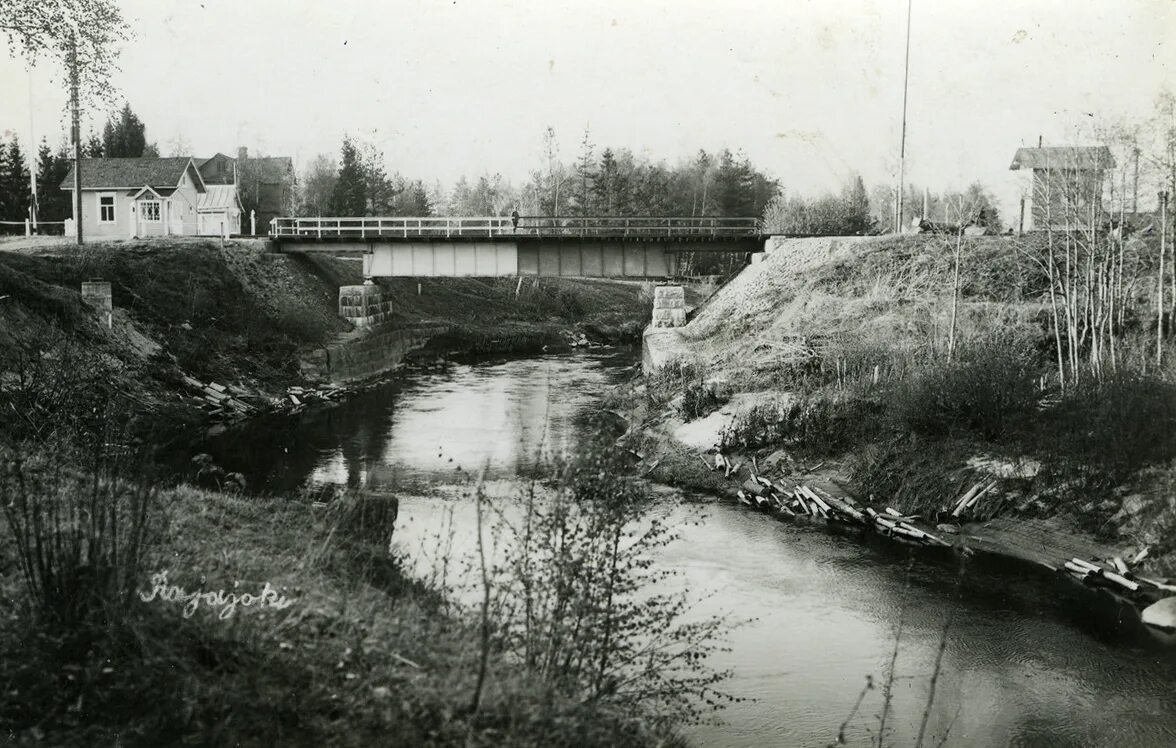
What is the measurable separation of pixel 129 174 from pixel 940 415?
51697mm

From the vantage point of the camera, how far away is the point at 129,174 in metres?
62.5

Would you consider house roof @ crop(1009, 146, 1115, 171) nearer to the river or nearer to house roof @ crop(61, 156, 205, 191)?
the river

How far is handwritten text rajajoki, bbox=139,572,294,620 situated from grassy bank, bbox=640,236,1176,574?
1553 centimetres

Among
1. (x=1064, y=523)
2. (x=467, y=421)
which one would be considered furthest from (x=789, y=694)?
(x=467, y=421)

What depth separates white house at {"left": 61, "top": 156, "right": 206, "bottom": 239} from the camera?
61.7 meters

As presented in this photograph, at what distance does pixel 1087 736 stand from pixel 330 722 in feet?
31.5

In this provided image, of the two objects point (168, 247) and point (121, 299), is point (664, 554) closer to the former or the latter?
point (121, 299)

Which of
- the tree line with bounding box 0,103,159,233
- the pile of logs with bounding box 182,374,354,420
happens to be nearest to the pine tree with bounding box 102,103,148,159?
the tree line with bounding box 0,103,159,233

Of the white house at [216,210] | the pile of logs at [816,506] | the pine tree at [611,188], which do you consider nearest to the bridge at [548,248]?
the white house at [216,210]

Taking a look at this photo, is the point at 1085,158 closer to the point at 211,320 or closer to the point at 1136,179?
the point at 1136,179

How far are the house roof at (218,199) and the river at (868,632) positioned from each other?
4110 cm

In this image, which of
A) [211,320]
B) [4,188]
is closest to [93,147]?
[4,188]

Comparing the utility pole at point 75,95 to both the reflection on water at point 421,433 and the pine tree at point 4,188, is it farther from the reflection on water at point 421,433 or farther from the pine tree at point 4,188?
the pine tree at point 4,188

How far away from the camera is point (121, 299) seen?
42.0 m
